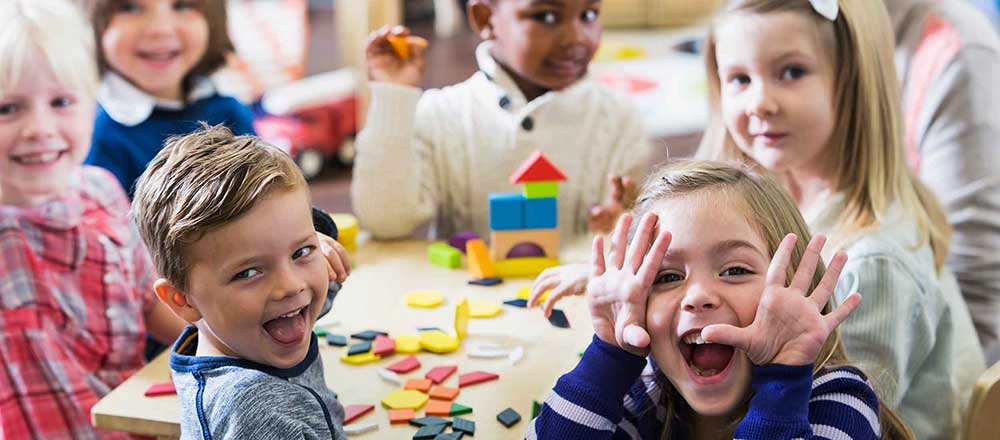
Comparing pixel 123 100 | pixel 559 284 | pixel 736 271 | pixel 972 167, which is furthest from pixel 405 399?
pixel 972 167

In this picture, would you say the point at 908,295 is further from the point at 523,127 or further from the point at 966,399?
the point at 523,127

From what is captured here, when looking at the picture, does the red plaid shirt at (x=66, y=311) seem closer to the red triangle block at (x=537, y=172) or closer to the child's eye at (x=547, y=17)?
the red triangle block at (x=537, y=172)

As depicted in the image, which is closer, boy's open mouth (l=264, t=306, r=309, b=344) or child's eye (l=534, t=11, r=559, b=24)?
boy's open mouth (l=264, t=306, r=309, b=344)

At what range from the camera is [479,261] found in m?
1.61

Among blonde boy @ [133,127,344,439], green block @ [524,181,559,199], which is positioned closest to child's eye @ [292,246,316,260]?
blonde boy @ [133,127,344,439]

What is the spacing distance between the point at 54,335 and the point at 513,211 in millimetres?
701

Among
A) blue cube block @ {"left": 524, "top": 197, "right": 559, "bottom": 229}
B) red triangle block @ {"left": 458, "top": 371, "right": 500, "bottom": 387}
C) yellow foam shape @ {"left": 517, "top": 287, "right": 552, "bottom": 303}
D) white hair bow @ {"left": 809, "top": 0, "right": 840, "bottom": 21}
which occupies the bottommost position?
red triangle block @ {"left": 458, "top": 371, "right": 500, "bottom": 387}

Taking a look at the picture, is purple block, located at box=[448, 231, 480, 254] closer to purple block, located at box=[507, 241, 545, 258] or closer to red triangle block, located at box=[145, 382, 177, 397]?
purple block, located at box=[507, 241, 545, 258]

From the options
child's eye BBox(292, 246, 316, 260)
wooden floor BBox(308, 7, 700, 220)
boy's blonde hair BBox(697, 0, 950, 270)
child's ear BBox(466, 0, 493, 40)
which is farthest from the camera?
wooden floor BBox(308, 7, 700, 220)

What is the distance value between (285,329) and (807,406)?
524mm

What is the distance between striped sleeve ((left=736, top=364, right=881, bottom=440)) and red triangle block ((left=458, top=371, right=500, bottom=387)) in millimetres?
343

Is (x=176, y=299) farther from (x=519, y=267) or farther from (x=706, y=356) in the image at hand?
(x=519, y=267)

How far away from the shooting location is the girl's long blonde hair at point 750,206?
42.6 inches

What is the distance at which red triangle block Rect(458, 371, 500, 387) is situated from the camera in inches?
49.6
